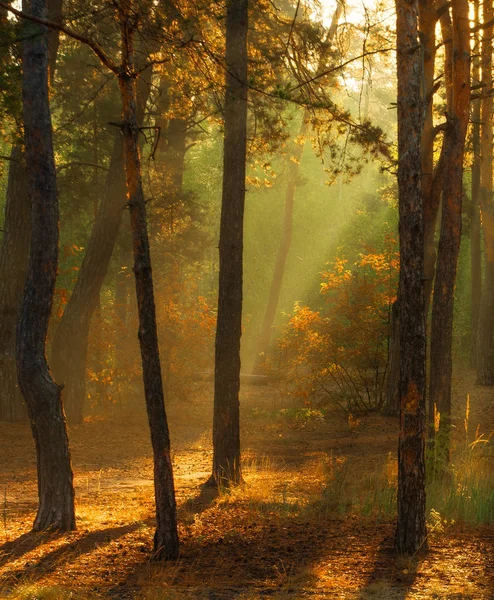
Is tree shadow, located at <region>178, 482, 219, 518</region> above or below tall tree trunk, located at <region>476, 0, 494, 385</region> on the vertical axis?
below

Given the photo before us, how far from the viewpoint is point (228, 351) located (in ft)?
Result: 36.2

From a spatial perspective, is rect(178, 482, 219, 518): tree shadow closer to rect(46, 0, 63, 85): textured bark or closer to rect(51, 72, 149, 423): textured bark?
rect(51, 72, 149, 423): textured bark

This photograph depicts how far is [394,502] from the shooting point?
30.1 feet

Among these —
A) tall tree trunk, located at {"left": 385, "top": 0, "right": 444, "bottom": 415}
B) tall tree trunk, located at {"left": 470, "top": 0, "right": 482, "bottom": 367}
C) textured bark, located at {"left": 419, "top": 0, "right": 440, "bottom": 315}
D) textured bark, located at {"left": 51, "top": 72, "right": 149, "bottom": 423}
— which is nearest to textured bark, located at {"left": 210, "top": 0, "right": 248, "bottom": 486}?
tall tree trunk, located at {"left": 385, "top": 0, "right": 444, "bottom": 415}

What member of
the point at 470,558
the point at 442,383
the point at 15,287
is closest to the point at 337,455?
the point at 442,383

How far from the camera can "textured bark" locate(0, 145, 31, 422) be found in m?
16.2

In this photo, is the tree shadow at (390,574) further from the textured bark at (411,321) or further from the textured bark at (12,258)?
the textured bark at (12,258)

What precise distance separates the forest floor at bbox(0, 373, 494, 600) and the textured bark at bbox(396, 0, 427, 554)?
471 mm

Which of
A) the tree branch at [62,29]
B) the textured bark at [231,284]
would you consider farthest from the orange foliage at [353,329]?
the tree branch at [62,29]

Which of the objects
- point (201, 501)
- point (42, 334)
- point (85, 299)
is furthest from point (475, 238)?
point (42, 334)

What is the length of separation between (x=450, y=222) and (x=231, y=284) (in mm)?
3670

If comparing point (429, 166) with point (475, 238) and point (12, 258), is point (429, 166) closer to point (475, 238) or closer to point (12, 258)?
point (12, 258)

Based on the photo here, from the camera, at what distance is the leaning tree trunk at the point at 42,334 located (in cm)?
820

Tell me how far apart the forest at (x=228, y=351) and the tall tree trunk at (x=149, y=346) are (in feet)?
0.07
